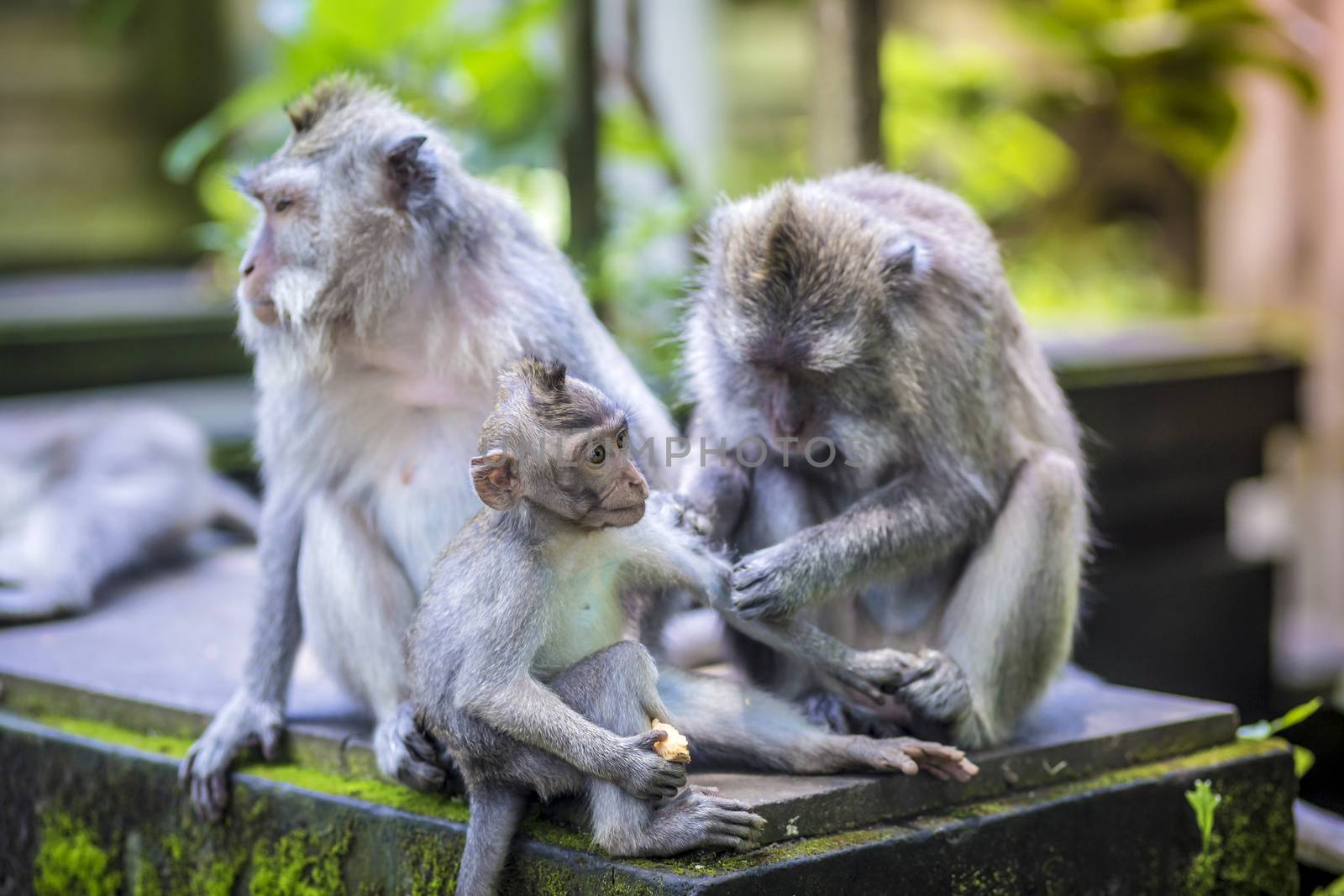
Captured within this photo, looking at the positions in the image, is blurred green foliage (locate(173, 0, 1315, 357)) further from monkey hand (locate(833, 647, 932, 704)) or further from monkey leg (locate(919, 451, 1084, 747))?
monkey hand (locate(833, 647, 932, 704))

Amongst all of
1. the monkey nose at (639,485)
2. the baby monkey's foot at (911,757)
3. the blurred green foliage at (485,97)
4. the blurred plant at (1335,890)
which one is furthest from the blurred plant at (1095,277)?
the monkey nose at (639,485)

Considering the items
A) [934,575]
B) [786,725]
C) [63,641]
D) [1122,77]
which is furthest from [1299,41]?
[63,641]

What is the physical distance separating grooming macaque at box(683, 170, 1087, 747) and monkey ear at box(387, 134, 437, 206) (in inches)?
32.8

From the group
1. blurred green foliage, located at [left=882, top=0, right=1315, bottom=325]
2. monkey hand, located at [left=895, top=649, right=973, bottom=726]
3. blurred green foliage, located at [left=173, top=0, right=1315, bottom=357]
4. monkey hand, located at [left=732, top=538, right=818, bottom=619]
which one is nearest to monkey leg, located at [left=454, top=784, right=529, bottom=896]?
monkey hand, located at [left=732, top=538, right=818, bottom=619]

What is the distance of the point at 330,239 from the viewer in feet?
13.6

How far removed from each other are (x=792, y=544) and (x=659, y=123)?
15.5 ft

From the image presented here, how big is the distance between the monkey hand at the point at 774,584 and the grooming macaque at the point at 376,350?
0.54 metres

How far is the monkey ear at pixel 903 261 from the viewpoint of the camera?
12.9 feet

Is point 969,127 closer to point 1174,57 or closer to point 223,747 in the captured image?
point 1174,57

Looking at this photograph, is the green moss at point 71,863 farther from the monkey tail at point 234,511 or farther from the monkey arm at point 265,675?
the monkey tail at point 234,511

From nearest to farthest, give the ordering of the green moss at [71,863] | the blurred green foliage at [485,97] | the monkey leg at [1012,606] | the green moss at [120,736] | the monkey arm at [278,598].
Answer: the monkey leg at [1012,606]
the monkey arm at [278,598]
the green moss at [120,736]
the green moss at [71,863]
the blurred green foliage at [485,97]

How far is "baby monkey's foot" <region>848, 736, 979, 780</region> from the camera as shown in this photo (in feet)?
12.4

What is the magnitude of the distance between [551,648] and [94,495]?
4042 mm

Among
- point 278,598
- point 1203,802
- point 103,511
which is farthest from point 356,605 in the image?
point 103,511
